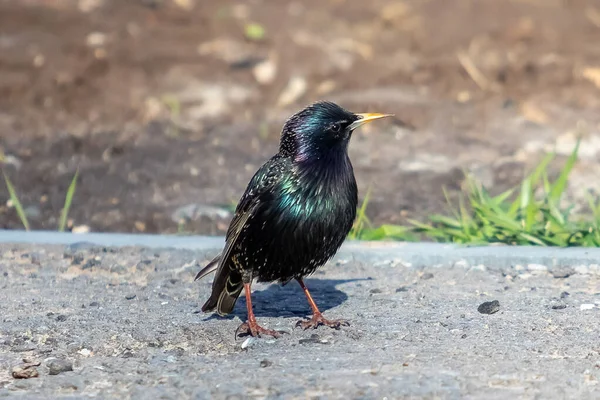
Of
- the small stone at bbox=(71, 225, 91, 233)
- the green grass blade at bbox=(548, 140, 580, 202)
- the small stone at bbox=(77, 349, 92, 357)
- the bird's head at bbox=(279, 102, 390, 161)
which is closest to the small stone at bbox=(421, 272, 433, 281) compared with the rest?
the bird's head at bbox=(279, 102, 390, 161)

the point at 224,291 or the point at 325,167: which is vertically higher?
the point at 325,167

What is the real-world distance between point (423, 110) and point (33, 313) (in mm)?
4944

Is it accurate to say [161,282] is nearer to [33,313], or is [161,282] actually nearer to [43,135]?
[33,313]

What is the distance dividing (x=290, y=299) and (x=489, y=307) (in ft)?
3.28

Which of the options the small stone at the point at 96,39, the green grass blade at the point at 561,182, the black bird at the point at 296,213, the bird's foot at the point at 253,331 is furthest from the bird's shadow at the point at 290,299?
the small stone at the point at 96,39

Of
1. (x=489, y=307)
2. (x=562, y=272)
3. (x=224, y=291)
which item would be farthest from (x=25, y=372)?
(x=562, y=272)

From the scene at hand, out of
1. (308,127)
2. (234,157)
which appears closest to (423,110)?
(234,157)

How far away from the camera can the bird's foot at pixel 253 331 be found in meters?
4.56

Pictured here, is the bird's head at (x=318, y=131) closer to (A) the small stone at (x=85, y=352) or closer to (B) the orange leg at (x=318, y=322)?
(B) the orange leg at (x=318, y=322)

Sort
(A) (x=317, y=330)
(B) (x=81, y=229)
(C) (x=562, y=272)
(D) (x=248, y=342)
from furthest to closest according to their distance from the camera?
(B) (x=81, y=229) → (C) (x=562, y=272) → (A) (x=317, y=330) → (D) (x=248, y=342)

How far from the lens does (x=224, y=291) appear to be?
16.0ft

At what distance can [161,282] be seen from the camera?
5383 mm

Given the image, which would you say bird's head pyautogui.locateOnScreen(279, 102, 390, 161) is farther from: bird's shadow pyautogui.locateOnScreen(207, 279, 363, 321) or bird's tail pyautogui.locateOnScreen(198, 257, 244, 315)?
bird's shadow pyautogui.locateOnScreen(207, 279, 363, 321)

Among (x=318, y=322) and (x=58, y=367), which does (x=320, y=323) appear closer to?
(x=318, y=322)
